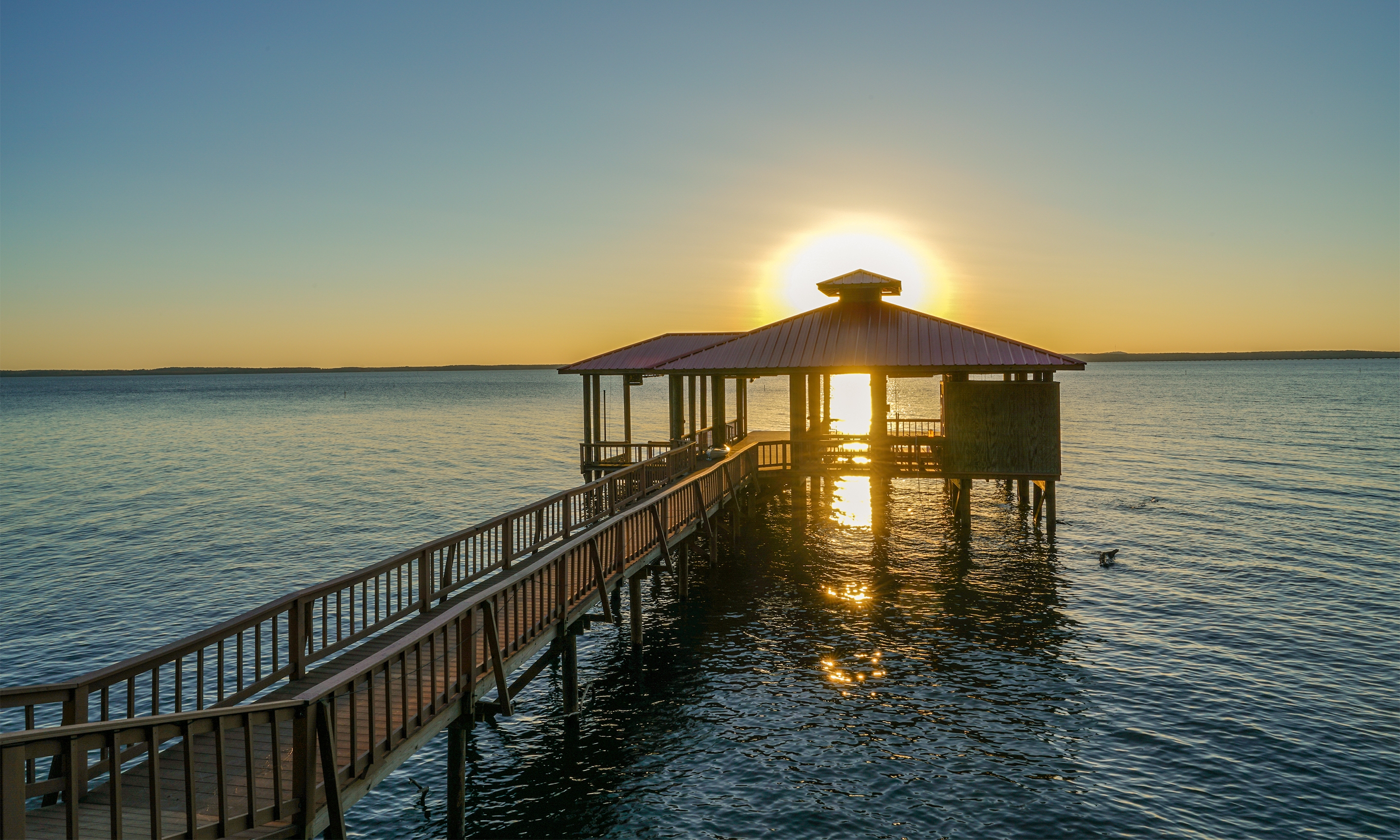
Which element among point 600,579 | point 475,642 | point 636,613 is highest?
point 475,642

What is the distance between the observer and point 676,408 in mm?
30016

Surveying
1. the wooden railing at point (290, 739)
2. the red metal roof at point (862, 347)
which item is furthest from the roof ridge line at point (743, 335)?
the wooden railing at point (290, 739)

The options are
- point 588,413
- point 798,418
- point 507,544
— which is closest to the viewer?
point 507,544

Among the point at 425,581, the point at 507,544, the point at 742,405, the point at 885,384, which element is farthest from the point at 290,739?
the point at 742,405

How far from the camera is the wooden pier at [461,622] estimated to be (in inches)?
265

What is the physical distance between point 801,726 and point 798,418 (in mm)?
14988

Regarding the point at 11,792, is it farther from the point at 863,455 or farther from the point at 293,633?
the point at 863,455

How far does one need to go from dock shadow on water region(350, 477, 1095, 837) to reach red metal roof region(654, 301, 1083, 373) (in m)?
6.05

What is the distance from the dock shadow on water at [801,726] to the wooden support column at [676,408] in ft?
26.8

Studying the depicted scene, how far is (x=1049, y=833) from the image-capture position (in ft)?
33.7

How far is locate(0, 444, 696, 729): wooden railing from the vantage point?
7598 mm

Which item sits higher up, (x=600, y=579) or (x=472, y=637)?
(x=472, y=637)

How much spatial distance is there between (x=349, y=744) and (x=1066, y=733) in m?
10.1

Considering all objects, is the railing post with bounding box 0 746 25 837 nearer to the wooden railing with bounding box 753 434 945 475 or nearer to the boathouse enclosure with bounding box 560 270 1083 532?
the boathouse enclosure with bounding box 560 270 1083 532
